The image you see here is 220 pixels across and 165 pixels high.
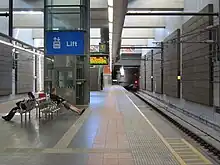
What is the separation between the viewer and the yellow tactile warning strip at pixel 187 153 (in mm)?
5882

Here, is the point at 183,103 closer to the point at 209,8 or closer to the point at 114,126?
the point at 209,8

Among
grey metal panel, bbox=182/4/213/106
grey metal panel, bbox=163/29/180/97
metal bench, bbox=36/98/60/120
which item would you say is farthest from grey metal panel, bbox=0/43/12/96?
grey metal panel, bbox=182/4/213/106

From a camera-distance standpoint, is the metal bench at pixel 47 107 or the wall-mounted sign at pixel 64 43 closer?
the metal bench at pixel 47 107

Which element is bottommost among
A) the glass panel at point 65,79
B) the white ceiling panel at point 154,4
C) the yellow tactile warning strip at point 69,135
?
the yellow tactile warning strip at point 69,135

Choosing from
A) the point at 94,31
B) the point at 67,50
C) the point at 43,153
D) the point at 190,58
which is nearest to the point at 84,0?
the point at 67,50

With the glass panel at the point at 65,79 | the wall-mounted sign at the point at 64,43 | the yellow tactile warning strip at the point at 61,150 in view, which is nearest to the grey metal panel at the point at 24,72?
the glass panel at the point at 65,79

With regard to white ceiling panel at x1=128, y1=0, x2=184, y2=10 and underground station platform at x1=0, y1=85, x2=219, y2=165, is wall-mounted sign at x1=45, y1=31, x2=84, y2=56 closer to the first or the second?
white ceiling panel at x1=128, y1=0, x2=184, y2=10

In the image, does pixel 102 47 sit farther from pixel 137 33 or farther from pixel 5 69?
pixel 5 69

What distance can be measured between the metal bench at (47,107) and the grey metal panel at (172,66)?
10.2m

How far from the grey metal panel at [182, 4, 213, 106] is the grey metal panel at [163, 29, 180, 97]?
1.88 meters

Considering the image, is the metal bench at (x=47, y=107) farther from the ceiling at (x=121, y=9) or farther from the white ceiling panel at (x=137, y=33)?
the white ceiling panel at (x=137, y=33)

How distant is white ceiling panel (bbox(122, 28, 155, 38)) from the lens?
117 ft

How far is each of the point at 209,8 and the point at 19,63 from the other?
67.0 ft

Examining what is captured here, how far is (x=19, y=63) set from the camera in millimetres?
31219
